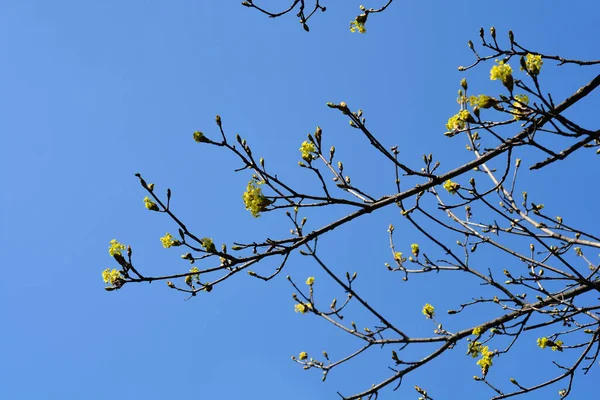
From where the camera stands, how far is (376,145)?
248 centimetres

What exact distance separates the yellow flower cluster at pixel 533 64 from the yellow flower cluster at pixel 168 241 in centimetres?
219

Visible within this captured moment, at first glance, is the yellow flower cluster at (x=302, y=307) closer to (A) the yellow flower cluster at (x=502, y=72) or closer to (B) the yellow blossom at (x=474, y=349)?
(B) the yellow blossom at (x=474, y=349)

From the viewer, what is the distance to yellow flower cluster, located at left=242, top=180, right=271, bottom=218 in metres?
2.85

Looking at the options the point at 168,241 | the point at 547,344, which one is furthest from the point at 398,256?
the point at 168,241

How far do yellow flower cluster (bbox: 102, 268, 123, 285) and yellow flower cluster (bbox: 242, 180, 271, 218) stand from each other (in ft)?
3.15

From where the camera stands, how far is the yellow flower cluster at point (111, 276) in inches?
121

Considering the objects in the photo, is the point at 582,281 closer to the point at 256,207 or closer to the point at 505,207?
the point at 505,207

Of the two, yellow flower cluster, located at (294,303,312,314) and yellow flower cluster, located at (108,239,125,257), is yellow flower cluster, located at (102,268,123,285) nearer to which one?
yellow flower cluster, located at (108,239,125,257)

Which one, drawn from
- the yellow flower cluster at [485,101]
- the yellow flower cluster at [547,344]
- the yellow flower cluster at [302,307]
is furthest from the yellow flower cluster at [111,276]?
the yellow flower cluster at [547,344]

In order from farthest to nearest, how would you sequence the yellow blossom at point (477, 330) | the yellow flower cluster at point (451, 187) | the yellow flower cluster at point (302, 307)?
the yellow flower cluster at point (302, 307) → the yellow flower cluster at point (451, 187) → the yellow blossom at point (477, 330)

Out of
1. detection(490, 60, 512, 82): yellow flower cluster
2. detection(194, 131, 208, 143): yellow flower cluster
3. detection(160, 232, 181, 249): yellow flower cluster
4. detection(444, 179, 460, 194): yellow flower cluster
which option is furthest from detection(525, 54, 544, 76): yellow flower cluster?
detection(160, 232, 181, 249): yellow flower cluster

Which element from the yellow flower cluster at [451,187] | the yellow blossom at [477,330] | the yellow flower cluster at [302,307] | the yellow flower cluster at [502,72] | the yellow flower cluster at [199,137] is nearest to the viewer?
the yellow flower cluster at [502,72]

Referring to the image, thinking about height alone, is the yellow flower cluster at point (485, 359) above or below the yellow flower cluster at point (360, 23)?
below

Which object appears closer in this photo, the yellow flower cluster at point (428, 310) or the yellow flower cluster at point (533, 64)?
the yellow flower cluster at point (533, 64)
